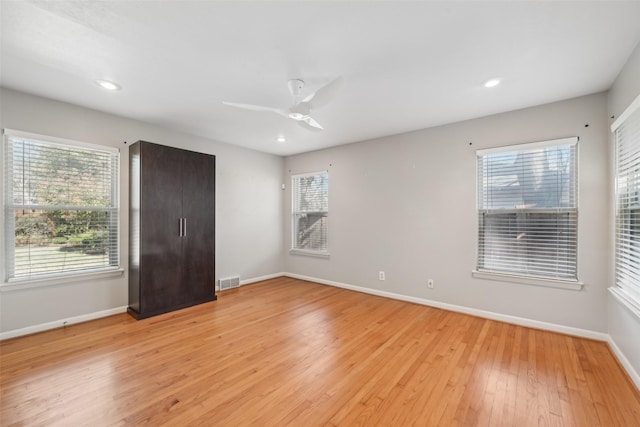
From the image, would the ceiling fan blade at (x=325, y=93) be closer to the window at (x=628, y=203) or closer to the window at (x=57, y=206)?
the window at (x=628, y=203)

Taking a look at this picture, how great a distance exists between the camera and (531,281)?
10.3 feet

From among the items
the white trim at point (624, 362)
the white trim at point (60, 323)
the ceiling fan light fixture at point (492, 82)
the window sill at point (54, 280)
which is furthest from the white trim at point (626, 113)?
the white trim at point (60, 323)

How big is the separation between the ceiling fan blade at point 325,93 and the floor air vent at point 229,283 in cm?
351

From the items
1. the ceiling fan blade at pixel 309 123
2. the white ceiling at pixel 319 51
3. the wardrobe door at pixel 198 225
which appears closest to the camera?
the white ceiling at pixel 319 51

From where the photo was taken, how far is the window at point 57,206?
287 cm

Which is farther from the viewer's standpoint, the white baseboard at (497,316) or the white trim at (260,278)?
the white trim at (260,278)

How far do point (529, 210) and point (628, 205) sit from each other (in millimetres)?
865

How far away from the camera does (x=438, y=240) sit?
3836 mm

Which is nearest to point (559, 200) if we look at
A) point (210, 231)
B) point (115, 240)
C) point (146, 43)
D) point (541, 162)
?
point (541, 162)

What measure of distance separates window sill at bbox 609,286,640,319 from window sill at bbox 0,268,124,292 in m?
5.30

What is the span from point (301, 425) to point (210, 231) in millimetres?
3151

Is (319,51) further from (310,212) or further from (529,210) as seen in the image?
(310,212)

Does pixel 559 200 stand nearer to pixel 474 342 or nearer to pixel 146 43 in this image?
pixel 474 342

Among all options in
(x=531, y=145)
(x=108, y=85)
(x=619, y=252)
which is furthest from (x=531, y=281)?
(x=108, y=85)
